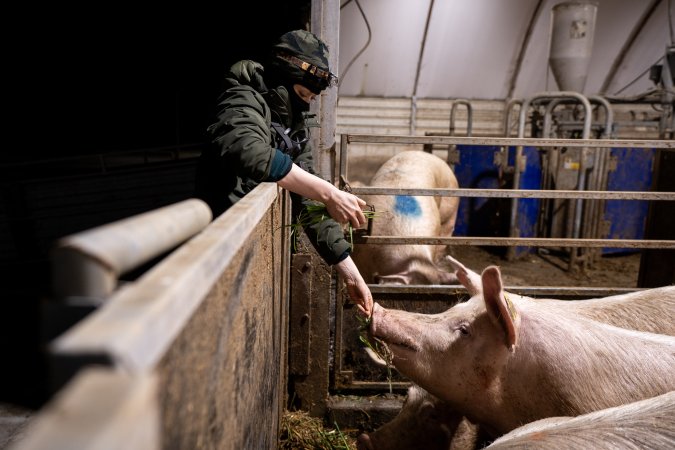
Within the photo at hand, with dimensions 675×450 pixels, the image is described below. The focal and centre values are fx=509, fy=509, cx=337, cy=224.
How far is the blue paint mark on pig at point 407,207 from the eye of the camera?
4.99 metres

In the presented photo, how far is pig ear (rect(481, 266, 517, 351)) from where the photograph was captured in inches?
89.1

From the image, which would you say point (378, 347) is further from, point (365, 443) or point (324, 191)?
point (324, 191)

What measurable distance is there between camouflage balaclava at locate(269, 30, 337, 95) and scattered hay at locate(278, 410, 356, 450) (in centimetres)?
197

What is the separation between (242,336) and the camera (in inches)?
54.1

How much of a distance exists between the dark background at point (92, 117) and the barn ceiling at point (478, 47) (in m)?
3.26

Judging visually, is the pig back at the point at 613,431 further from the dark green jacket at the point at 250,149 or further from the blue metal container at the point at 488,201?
the blue metal container at the point at 488,201

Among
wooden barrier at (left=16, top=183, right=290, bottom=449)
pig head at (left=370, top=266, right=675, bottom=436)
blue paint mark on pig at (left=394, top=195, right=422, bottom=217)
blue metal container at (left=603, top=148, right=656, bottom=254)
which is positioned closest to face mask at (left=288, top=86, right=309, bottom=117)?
wooden barrier at (left=16, top=183, right=290, bottom=449)

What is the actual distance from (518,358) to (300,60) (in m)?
1.72

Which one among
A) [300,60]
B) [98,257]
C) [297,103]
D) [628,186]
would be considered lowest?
[628,186]

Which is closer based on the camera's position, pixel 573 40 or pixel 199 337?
pixel 199 337

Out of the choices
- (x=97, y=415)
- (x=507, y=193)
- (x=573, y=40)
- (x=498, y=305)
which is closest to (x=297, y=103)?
(x=498, y=305)

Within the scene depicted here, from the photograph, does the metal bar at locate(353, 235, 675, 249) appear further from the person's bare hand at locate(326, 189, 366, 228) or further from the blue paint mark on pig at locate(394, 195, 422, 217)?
the blue paint mark on pig at locate(394, 195, 422, 217)

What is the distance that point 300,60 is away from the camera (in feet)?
7.73

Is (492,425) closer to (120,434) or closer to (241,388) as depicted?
(241,388)
